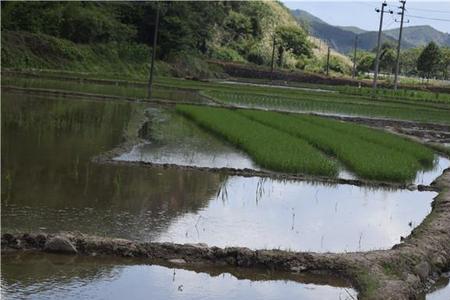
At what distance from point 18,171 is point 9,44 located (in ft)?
78.6

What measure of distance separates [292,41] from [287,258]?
72882 mm

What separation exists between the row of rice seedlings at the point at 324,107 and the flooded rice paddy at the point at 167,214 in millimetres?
13911

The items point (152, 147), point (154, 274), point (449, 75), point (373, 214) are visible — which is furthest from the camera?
point (449, 75)

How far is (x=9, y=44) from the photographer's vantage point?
30.3 meters

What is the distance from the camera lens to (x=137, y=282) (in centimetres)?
495

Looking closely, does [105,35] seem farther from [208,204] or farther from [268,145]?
[208,204]

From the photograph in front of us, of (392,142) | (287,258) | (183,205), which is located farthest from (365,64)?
(287,258)

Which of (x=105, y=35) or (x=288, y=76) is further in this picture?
(x=288, y=76)

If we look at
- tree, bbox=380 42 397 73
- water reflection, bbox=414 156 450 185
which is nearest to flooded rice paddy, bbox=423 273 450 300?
water reflection, bbox=414 156 450 185

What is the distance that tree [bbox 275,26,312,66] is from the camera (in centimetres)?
7536

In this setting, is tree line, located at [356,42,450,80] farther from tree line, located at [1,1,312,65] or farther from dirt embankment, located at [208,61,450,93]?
tree line, located at [1,1,312,65]

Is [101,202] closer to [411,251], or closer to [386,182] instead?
[411,251]

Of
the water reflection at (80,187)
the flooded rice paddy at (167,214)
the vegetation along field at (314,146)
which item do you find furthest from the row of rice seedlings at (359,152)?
the water reflection at (80,187)

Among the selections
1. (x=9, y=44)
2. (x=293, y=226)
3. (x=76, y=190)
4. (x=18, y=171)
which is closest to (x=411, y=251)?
(x=293, y=226)
